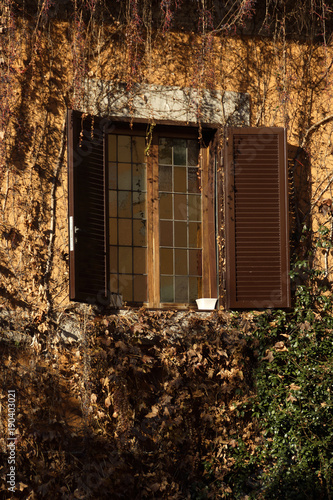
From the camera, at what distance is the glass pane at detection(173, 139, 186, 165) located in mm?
8297

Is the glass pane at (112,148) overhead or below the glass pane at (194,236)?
overhead

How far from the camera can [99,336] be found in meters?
7.42

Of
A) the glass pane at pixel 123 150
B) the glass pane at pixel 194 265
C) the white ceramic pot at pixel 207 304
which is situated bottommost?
the white ceramic pot at pixel 207 304

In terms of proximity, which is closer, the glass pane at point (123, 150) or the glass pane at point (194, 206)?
the glass pane at point (123, 150)

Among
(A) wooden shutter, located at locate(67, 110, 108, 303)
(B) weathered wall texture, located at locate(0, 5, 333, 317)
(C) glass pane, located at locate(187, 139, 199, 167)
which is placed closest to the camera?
(A) wooden shutter, located at locate(67, 110, 108, 303)

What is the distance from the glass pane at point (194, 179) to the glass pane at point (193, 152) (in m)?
0.06

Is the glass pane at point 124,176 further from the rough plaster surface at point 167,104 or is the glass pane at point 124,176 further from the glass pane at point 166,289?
the glass pane at point 166,289

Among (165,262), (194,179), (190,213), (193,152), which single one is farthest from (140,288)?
(193,152)

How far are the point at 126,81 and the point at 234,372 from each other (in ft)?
9.69

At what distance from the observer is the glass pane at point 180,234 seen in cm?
816

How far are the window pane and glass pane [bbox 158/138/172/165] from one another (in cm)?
66

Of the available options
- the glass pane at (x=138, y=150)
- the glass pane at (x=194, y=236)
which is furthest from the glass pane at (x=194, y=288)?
the glass pane at (x=138, y=150)

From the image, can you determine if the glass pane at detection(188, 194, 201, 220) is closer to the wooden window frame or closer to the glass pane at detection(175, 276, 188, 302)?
the wooden window frame

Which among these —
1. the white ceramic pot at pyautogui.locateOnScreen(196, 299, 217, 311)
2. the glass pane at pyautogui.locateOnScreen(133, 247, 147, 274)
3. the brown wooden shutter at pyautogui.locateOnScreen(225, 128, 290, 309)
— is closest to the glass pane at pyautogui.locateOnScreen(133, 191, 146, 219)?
the glass pane at pyautogui.locateOnScreen(133, 247, 147, 274)
